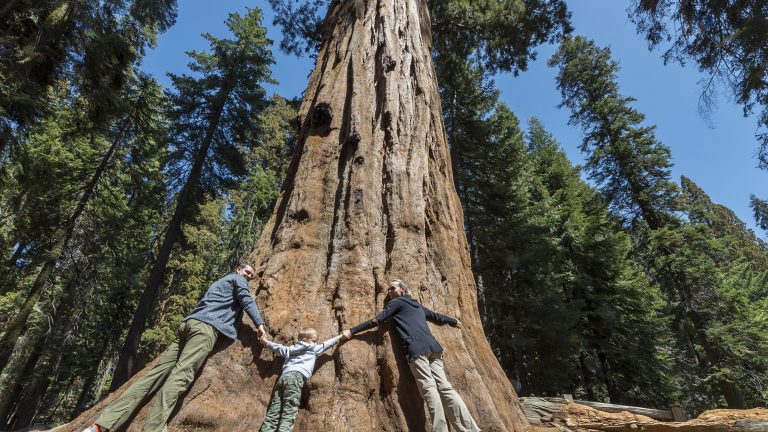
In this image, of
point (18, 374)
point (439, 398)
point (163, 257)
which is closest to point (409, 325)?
point (439, 398)

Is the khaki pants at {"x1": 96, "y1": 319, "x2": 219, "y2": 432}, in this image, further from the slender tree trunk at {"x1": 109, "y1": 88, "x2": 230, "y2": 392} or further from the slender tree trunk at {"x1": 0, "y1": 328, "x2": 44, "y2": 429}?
the slender tree trunk at {"x1": 0, "y1": 328, "x2": 44, "y2": 429}

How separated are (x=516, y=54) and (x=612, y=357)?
38.1 feet

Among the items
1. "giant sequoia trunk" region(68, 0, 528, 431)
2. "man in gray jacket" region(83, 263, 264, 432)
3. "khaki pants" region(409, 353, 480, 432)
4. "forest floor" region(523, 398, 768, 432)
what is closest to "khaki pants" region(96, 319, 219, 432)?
"man in gray jacket" region(83, 263, 264, 432)

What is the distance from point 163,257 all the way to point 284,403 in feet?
35.8

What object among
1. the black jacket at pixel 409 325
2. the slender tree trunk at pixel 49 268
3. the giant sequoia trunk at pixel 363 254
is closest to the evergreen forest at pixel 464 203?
the slender tree trunk at pixel 49 268

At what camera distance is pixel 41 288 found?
35.3 feet

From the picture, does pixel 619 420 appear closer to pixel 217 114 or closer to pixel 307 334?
pixel 307 334

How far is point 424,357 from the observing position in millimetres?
3555

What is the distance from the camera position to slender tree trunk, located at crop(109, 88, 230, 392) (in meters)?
11.1

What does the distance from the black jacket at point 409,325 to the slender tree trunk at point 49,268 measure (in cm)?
1127

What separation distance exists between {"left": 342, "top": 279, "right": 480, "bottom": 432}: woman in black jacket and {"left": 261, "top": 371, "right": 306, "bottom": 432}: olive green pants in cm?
61

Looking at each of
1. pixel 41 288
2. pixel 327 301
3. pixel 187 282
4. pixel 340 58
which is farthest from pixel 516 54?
pixel 187 282

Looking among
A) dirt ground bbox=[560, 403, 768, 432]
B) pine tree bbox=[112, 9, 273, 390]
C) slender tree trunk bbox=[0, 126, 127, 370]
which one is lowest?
dirt ground bbox=[560, 403, 768, 432]

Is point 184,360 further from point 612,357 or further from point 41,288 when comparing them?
point 612,357
